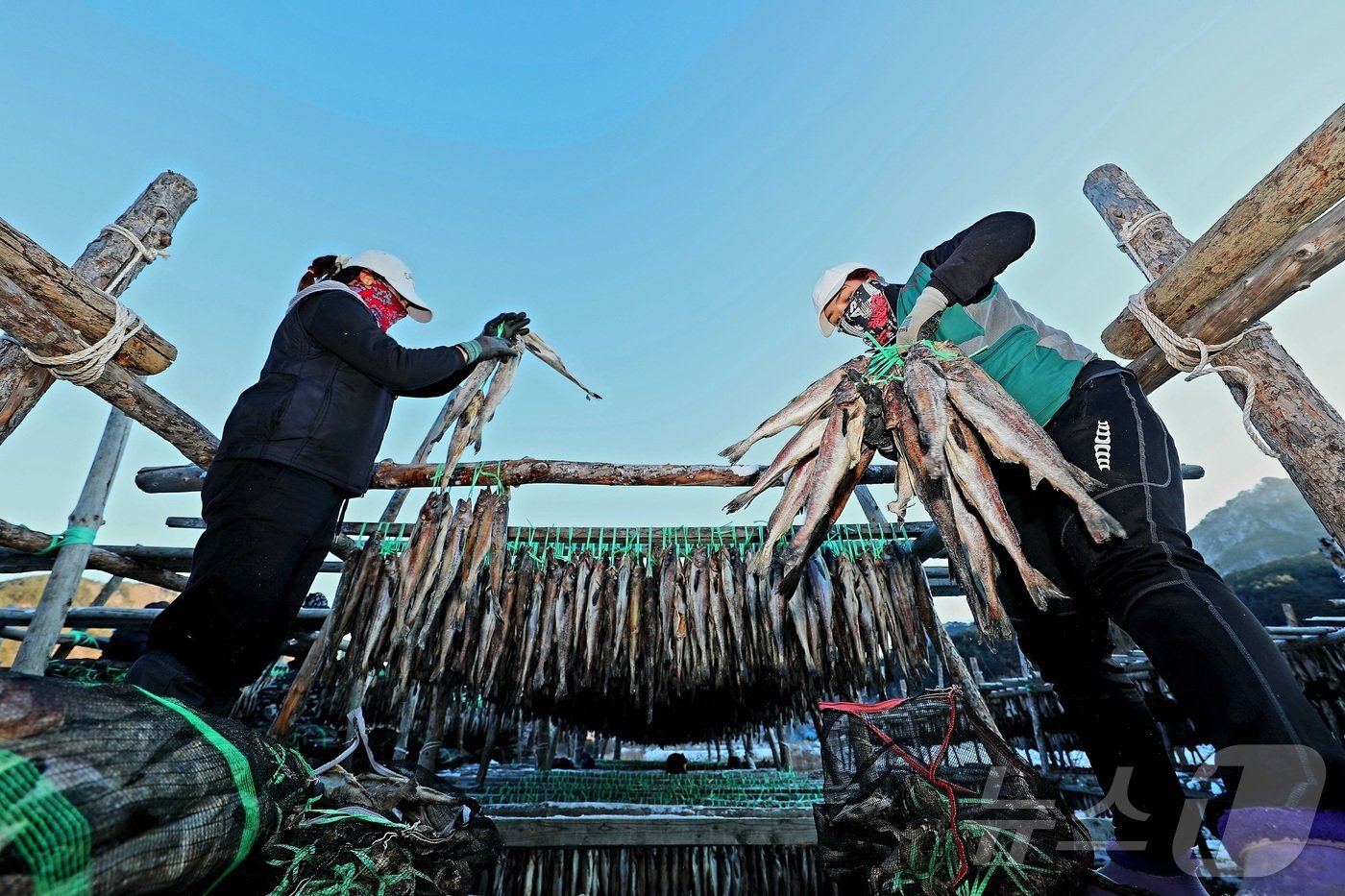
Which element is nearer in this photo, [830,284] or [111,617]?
[830,284]

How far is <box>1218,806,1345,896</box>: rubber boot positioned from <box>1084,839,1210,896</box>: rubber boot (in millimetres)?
685

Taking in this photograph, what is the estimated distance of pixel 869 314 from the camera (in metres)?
3.47

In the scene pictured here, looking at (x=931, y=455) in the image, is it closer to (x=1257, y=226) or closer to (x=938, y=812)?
(x=938, y=812)

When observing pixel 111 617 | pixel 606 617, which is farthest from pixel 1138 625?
pixel 111 617

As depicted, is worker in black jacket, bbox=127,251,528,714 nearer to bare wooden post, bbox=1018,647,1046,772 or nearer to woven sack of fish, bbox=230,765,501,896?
woven sack of fish, bbox=230,765,501,896

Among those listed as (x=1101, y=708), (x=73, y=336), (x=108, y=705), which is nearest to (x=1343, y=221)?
(x=1101, y=708)

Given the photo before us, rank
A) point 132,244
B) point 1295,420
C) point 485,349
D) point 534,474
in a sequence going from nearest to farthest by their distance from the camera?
point 1295,420, point 132,244, point 485,349, point 534,474

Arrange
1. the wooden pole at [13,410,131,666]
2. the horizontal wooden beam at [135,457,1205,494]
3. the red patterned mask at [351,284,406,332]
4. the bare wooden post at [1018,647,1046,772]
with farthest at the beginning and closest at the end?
the bare wooden post at [1018,647,1046,772], the horizontal wooden beam at [135,457,1205,494], the wooden pole at [13,410,131,666], the red patterned mask at [351,284,406,332]

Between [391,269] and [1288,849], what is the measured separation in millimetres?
5093

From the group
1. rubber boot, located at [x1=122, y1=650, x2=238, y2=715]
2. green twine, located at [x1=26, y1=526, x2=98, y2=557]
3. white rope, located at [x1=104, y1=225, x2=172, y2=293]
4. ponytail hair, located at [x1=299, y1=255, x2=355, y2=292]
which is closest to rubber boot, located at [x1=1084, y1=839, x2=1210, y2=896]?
rubber boot, located at [x1=122, y1=650, x2=238, y2=715]

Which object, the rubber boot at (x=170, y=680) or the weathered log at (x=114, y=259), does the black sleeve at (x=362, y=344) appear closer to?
the weathered log at (x=114, y=259)

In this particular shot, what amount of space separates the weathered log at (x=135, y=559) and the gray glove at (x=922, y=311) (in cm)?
534

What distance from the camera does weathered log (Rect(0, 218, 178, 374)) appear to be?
275cm

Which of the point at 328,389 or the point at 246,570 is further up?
the point at 328,389
